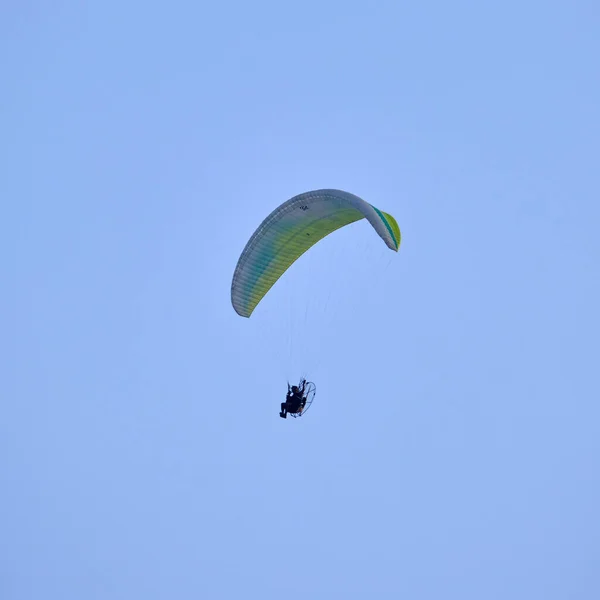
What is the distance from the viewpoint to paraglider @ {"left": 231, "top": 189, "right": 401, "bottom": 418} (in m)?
52.0

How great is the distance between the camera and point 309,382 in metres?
54.2

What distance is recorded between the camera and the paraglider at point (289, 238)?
5200 cm

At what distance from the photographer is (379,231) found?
49.6 m

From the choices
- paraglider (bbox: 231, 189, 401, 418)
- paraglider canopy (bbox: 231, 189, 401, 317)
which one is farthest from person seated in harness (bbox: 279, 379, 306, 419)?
paraglider canopy (bbox: 231, 189, 401, 317)

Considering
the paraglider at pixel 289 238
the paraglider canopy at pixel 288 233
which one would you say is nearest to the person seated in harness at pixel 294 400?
the paraglider at pixel 289 238

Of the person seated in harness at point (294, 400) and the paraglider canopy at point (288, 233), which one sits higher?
the paraglider canopy at point (288, 233)

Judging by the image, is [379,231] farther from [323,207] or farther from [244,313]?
[244,313]

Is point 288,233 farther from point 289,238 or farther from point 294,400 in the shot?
point 294,400

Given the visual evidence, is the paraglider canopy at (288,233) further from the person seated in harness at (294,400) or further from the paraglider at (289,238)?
the person seated in harness at (294,400)

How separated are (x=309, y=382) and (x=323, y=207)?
5858 millimetres

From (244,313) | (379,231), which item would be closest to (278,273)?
(244,313)

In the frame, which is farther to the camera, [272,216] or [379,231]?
[272,216]

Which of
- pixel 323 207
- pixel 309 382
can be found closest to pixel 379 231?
pixel 323 207

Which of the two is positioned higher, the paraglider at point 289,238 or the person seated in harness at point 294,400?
the paraglider at point 289,238
